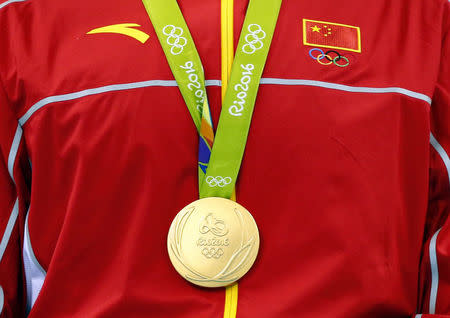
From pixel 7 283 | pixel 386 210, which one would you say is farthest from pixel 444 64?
pixel 7 283

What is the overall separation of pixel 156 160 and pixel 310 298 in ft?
1.21

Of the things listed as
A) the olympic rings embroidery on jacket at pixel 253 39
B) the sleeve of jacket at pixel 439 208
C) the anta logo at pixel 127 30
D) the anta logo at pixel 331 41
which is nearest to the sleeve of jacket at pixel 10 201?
the anta logo at pixel 127 30

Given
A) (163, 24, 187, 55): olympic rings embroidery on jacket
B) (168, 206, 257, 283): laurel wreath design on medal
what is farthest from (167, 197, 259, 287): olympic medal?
(163, 24, 187, 55): olympic rings embroidery on jacket

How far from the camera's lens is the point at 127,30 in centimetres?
125

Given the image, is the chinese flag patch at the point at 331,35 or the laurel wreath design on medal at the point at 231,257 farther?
the chinese flag patch at the point at 331,35

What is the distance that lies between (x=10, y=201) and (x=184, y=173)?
1.09 ft

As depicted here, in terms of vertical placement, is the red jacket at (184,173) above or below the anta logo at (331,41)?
below

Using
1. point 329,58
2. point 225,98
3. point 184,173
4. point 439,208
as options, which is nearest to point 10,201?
point 184,173

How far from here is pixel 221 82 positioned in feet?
4.03

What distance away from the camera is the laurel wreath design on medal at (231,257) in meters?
1.16

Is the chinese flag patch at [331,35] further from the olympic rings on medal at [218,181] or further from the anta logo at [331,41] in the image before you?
the olympic rings on medal at [218,181]

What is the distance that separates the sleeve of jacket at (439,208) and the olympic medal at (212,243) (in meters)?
0.34

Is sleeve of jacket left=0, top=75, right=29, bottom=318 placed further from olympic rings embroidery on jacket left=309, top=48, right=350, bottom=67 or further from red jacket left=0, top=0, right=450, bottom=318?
olympic rings embroidery on jacket left=309, top=48, right=350, bottom=67

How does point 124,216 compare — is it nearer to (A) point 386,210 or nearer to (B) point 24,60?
(B) point 24,60
